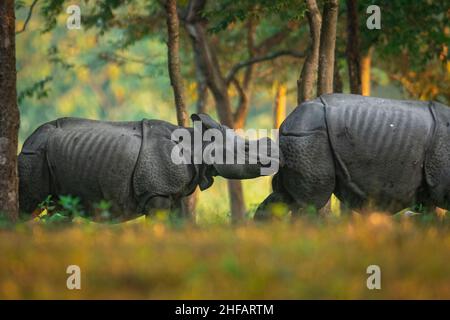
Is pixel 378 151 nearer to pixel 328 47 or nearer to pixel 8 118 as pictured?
pixel 328 47

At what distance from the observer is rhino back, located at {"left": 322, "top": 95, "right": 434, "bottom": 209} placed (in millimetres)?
11953

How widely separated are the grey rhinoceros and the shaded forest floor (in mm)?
3154

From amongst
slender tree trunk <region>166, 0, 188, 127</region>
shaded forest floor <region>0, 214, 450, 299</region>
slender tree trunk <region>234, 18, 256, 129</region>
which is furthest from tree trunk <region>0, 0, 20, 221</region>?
slender tree trunk <region>234, 18, 256, 129</region>

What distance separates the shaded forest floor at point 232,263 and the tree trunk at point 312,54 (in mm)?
6271

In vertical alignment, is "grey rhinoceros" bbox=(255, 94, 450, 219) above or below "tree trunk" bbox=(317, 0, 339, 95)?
below

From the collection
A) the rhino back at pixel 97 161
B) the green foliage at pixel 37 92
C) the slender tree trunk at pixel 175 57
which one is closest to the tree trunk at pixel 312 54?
the slender tree trunk at pixel 175 57

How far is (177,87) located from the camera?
52.0 ft

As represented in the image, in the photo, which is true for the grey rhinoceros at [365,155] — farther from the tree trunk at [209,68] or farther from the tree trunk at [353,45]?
the tree trunk at [209,68]

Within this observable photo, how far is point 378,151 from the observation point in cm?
1196

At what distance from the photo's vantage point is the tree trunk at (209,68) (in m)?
20.8

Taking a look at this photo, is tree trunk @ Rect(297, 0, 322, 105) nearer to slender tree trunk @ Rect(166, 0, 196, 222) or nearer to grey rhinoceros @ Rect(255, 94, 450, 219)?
slender tree trunk @ Rect(166, 0, 196, 222)

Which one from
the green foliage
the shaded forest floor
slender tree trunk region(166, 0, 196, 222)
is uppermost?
slender tree trunk region(166, 0, 196, 222)

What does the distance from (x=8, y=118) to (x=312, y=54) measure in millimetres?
4964

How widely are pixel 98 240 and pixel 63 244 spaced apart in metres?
0.33
